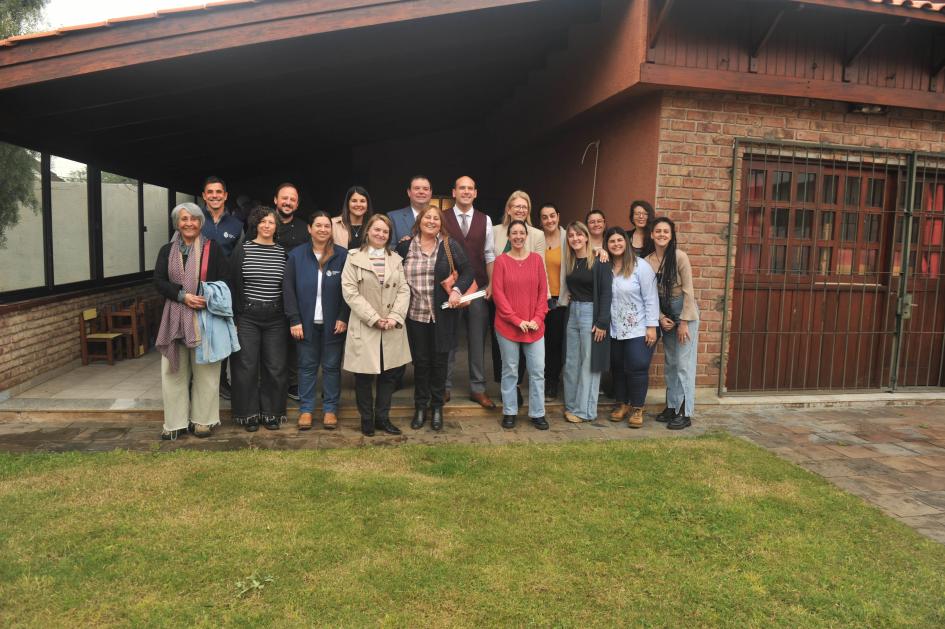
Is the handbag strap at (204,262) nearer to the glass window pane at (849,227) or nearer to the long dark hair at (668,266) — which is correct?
the long dark hair at (668,266)

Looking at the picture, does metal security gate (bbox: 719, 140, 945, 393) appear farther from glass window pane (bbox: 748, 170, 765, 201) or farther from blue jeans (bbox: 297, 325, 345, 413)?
blue jeans (bbox: 297, 325, 345, 413)

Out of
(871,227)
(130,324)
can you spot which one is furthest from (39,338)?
(871,227)

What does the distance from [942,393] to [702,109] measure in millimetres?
4070

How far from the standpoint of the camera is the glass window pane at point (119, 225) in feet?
26.4

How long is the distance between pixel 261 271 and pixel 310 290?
15.5 inches

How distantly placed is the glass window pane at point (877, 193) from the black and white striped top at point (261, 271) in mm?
5968

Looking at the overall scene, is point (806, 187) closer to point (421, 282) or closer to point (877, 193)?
point (877, 193)

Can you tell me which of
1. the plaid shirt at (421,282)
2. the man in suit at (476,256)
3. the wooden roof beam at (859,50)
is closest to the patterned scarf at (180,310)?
the plaid shirt at (421,282)

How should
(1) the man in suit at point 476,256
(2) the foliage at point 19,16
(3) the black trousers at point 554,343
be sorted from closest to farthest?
(1) the man in suit at point 476,256, (3) the black trousers at point 554,343, (2) the foliage at point 19,16

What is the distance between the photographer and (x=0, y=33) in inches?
527

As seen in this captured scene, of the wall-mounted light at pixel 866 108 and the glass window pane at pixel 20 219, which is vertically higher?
the wall-mounted light at pixel 866 108

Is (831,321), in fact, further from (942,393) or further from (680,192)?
(680,192)

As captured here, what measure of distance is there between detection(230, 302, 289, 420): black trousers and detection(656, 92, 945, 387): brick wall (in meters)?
3.60

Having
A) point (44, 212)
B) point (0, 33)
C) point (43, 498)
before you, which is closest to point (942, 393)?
point (43, 498)
